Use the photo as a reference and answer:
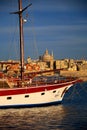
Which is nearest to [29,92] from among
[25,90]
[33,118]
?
[25,90]

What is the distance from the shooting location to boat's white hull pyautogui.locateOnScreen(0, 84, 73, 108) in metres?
40.6

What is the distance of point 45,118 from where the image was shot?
112 feet

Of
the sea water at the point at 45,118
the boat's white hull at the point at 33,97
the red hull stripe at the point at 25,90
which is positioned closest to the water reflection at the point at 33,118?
the sea water at the point at 45,118

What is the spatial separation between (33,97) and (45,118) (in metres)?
7.79

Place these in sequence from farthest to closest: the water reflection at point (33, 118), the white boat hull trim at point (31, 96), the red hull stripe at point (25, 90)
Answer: the white boat hull trim at point (31, 96)
the red hull stripe at point (25, 90)
the water reflection at point (33, 118)

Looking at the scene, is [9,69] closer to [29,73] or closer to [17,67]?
[17,67]

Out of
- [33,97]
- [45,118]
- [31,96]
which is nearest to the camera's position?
[45,118]

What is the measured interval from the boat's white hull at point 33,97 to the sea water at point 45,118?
3.24 feet

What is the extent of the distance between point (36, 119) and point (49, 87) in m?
9.14

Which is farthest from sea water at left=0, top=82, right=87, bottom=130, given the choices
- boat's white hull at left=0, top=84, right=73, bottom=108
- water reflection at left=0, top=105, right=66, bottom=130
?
boat's white hull at left=0, top=84, right=73, bottom=108

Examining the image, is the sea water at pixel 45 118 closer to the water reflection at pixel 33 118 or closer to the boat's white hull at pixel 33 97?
the water reflection at pixel 33 118

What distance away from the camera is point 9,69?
163 feet

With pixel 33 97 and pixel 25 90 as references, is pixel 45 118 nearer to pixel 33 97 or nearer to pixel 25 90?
pixel 25 90

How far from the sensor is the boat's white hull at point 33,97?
40612 mm
